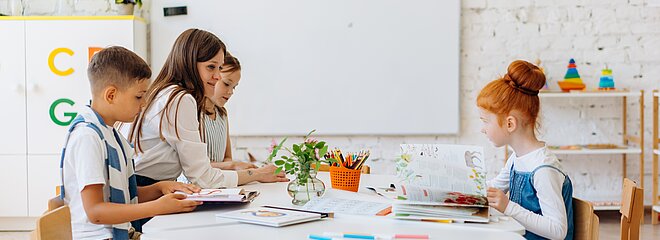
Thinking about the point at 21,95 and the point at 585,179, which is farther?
the point at 585,179

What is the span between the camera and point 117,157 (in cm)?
214

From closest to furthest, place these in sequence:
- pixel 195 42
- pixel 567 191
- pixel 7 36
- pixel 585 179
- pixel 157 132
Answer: pixel 567 191
pixel 157 132
pixel 195 42
pixel 7 36
pixel 585 179

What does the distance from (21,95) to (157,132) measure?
2391mm

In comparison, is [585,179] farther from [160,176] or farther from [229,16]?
[160,176]

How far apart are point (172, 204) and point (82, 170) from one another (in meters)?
0.24

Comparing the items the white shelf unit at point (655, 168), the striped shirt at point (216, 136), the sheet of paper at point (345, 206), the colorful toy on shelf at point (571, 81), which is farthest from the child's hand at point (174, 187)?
the white shelf unit at point (655, 168)

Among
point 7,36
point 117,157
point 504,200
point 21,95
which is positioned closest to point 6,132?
point 21,95

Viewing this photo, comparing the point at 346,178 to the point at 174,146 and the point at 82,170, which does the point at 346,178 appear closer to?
the point at 174,146

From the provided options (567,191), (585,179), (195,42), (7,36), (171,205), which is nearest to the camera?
(171,205)

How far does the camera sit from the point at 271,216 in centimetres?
193

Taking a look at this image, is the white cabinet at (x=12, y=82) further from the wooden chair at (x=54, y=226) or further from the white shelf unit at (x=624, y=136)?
the wooden chair at (x=54, y=226)

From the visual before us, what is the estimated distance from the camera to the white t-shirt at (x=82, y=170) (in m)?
2.03

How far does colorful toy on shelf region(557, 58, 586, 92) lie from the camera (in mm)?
4531

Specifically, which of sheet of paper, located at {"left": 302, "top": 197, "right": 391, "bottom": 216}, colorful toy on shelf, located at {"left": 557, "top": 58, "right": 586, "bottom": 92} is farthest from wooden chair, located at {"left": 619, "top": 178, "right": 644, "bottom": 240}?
colorful toy on shelf, located at {"left": 557, "top": 58, "right": 586, "bottom": 92}
